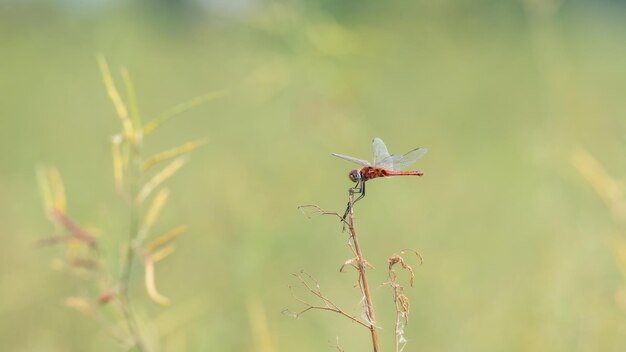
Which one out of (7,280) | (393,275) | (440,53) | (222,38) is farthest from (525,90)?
(393,275)

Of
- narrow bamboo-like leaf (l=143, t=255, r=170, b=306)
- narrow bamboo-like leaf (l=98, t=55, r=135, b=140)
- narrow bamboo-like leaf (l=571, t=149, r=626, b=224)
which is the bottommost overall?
narrow bamboo-like leaf (l=143, t=255, r=170, b=306)

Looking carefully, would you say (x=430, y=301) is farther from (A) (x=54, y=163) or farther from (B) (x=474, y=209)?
(A) (x=54, y=163)

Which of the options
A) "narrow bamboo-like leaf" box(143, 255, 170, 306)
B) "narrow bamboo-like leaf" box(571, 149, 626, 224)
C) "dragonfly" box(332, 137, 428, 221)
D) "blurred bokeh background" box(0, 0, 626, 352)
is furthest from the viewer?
"blurred bokeh background" box(0, 0, 626, 352)

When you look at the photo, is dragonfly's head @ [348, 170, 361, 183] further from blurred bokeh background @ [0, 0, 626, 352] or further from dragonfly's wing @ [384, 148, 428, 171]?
blurred bokeh background @ [0, 0, 626, 352]

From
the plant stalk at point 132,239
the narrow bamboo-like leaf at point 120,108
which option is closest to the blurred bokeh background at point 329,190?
the plant stalk at point 132,239

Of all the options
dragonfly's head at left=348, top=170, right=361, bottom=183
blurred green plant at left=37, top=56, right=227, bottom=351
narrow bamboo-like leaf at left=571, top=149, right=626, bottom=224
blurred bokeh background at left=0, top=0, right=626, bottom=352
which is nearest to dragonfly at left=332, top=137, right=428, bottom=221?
dragonfly's head at left=348, top=170, right=361, bottom=183

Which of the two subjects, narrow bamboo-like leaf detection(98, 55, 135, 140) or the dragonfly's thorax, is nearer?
the dragonfly's thorax

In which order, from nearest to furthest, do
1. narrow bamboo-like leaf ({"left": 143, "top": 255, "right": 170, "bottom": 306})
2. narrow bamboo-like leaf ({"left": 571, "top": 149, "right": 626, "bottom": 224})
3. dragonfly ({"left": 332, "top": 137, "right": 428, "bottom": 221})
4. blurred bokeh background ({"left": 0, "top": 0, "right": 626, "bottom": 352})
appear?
dragonfly ({"left": 332, "top": 137, "right": 428, "bottom": 221})
narrow bamboo-like leaf ({"left": 143, "top": 255, "right": 170, "bottom": 306})
narrow bamboo-like leaf ({"left": 571, "top": 149, "right": 626, "bottom": 224})
blurred bokeh background ({"left": 0, "top": 0, "right": 626, "bottom": 352})
